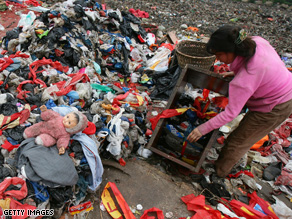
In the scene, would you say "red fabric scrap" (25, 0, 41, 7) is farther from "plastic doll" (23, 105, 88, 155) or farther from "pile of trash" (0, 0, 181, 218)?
"plastic doll" (23, 105, 88, 155)

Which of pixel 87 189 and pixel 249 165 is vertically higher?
pixel 249 165

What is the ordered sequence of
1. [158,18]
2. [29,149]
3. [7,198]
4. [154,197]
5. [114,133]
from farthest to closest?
1. [158,18]
2. [114,133]
3. [154,197]
4. [29,149]
5. [7,198]

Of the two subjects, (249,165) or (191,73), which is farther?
(249,165)

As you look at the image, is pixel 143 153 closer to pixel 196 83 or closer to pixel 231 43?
pixel 196 83

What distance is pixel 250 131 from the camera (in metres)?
2.45

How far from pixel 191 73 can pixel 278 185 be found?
2140 mm

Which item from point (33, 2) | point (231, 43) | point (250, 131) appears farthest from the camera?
point (33, 2)

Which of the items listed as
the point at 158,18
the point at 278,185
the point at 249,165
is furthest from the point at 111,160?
the point at 158,18

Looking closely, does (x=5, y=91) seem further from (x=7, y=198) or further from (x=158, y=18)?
(x=158, y=18)

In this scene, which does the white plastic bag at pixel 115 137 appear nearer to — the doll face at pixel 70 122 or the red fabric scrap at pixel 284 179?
the doll face at pixel 70 122

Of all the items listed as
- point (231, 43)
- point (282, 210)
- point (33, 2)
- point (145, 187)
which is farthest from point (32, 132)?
point (33, 2)

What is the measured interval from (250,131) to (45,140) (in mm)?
2364

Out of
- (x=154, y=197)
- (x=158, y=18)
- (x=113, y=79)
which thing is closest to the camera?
(x=154, y=197)

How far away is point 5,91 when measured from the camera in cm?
300
